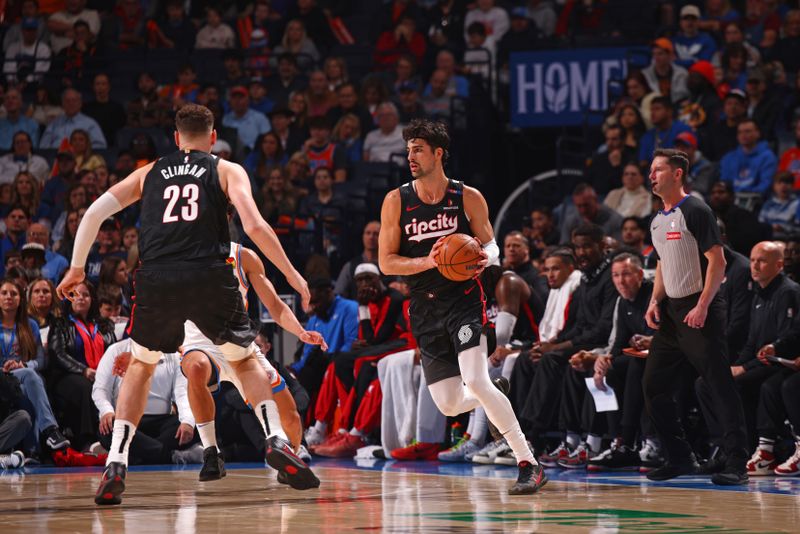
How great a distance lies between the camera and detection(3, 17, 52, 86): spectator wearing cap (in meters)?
19.0

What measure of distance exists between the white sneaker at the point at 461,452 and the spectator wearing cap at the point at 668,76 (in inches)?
227

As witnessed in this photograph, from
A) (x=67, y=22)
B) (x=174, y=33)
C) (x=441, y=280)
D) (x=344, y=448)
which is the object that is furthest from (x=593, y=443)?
(x=67, y=22)

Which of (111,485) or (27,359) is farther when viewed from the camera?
(27,359)

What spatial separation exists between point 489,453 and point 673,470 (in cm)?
221

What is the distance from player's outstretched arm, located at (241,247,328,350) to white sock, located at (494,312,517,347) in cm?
292

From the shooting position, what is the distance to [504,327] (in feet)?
35.1

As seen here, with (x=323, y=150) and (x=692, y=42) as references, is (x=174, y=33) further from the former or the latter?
(x=692, y=42)

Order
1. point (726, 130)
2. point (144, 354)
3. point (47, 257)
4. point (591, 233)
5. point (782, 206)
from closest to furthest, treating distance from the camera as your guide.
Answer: point (144, 354), point (591, 233), point (782, 206), point (726, 130), point (47, 257)

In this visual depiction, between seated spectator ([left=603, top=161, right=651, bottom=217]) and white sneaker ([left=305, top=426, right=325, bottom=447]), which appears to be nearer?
white sneaker ([left=305, top=426, right=325, bottom=447])

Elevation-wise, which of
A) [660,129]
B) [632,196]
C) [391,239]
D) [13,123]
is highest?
[13,123]

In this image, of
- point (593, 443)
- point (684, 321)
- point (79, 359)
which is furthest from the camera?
point (79, 359)

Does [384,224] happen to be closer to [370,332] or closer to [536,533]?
[536,533]

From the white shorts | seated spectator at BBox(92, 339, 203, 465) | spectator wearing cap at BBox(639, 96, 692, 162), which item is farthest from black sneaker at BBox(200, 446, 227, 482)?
spectator wearing cap at BBox(639, 96, 692, 162)

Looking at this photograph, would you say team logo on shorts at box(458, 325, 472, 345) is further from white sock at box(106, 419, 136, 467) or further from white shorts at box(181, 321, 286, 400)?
white sock at box(106, 419, 136, 467)
